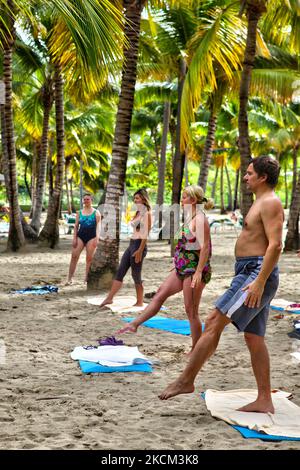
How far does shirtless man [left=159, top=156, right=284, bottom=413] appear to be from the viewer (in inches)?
154

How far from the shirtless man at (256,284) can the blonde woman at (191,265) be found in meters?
1.41

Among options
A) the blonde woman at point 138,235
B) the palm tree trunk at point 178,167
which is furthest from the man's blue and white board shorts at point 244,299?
the palm tree trunk at point 178,167

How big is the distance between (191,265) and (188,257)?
0.26 ft

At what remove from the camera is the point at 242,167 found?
1181 cm

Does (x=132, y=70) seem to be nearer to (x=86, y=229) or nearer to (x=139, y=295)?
(x=86, y=229)

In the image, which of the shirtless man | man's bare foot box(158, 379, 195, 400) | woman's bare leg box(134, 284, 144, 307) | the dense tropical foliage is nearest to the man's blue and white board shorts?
the shirtless man

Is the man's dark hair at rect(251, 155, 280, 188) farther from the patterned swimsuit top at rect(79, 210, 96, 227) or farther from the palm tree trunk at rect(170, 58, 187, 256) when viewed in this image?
the palm tree trunk at rect(170, 58, 187, 256)

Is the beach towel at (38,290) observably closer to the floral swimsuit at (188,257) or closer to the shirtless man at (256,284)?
the floral swimsuit at (188,257)

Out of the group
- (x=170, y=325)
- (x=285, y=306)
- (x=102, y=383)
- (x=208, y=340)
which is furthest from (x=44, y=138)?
(x=208, y=340)

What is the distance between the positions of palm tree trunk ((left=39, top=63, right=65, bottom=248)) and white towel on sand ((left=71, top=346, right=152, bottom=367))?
11353 millimetres

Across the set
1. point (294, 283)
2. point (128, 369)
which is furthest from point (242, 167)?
point (128, 369)

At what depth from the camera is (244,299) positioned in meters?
3.93

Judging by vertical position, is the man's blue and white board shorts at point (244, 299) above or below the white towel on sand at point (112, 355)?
above

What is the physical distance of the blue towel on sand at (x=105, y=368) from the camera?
5258 mm
